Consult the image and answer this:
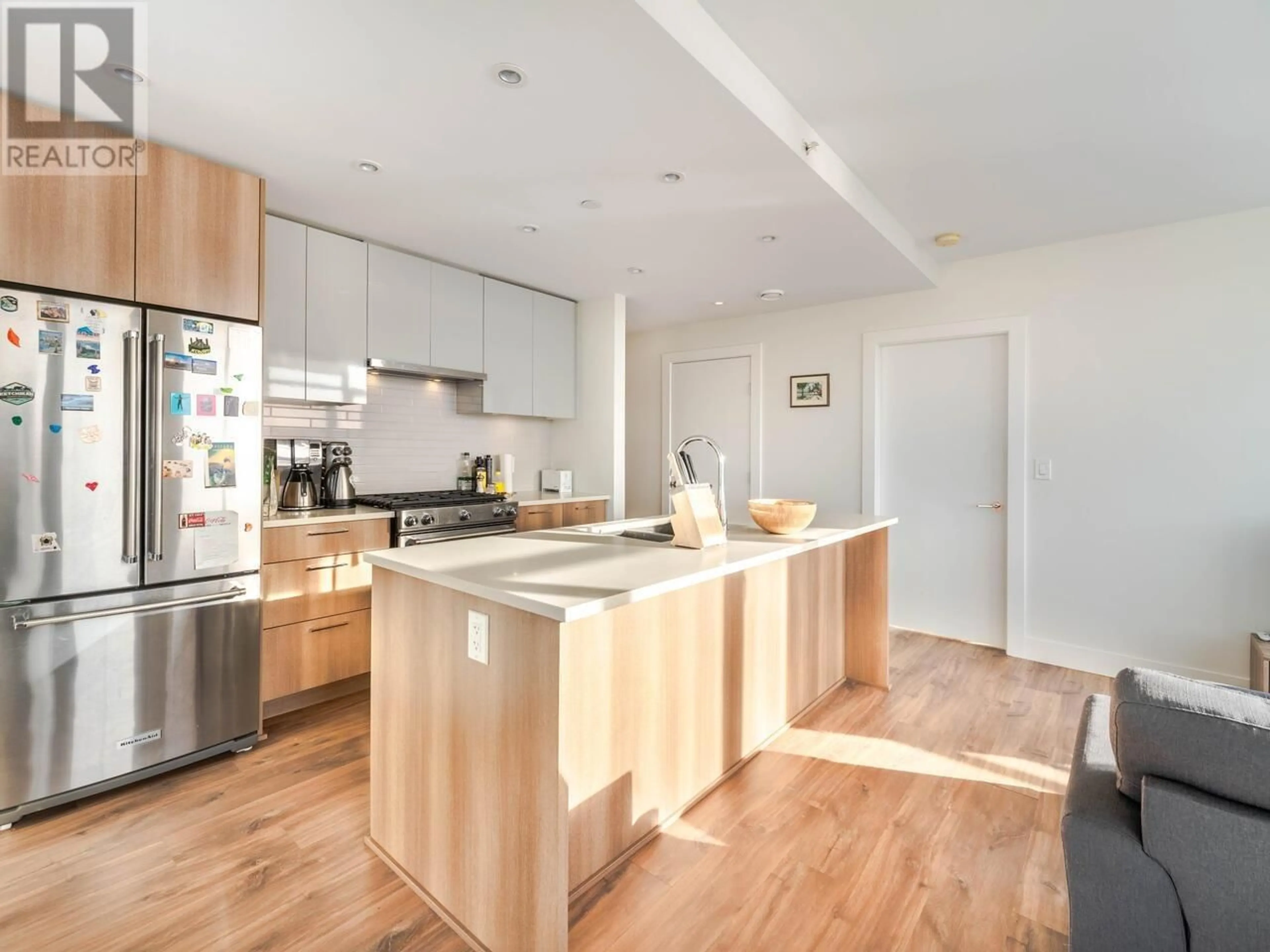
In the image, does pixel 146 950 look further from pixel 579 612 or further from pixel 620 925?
pixel 579 612

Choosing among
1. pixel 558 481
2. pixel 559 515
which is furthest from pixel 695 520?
pixel 558 481

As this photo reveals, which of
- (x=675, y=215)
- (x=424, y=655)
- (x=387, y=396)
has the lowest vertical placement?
(x=424, y=655)

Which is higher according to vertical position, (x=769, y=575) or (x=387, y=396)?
(x=387, y=396)

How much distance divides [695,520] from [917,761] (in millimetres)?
1413

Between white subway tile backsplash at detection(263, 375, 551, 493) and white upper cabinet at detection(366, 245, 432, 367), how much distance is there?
0.39m

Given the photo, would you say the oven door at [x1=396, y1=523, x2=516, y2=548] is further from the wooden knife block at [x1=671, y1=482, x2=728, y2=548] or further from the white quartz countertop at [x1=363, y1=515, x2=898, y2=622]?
the wooden knife block at [x1=671, y1=482, x2=728, y2=548]

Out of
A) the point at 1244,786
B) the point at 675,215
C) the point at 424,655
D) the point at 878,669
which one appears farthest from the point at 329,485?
the point at 1244,786

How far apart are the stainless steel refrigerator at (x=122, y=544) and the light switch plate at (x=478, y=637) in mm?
1524

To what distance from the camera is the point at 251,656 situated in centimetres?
253

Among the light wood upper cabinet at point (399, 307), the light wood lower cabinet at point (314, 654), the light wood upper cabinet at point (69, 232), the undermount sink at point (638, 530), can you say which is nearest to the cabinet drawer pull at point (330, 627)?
the light wood lower cabinet at point (314, 654)

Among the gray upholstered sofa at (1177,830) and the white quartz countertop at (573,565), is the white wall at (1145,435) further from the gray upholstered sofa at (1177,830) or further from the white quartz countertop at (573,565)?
Result: the gray upholstered sofa at (1177,830)

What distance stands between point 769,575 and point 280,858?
1945 mm

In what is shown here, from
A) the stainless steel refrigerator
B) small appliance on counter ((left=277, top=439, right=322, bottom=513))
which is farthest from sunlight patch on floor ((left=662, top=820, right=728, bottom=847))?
small appliance on counter ((left=277, top=439, right=322, bottom=513))

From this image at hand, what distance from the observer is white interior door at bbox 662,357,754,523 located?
16.5ft
